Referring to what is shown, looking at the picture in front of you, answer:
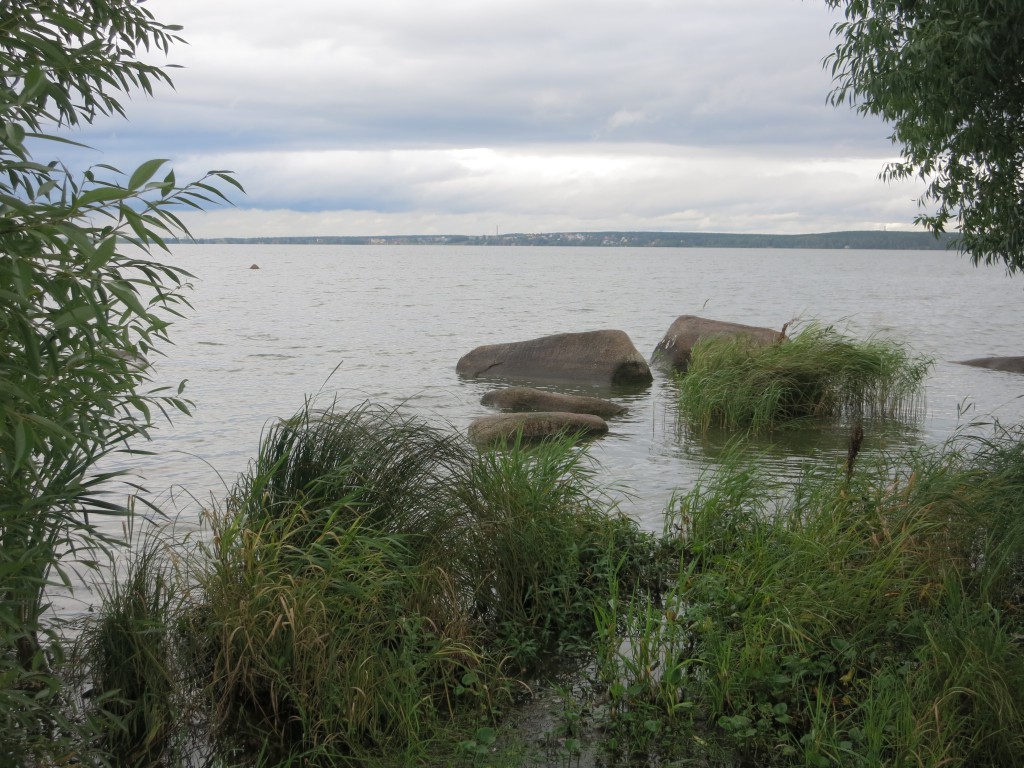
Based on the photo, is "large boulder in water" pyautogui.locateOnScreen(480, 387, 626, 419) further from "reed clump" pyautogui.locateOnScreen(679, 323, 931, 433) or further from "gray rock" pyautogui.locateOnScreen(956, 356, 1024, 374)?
"gray rock" pyautogui.locateOnScreen(956, 356, 1024, 374)

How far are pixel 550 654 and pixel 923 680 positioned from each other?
2.03 m

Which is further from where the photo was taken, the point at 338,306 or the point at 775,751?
the point at 338,306

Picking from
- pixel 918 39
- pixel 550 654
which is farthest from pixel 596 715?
pixel 918 39

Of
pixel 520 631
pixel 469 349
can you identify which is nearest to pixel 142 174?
pixel 520 631

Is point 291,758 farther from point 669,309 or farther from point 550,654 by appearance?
point 669,309

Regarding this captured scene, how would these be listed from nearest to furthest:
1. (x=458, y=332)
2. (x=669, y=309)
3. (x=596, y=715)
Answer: (x=596, y=715) < (x=458, y=332) < (x=669, y=309)

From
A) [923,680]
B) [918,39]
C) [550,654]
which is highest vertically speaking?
Answer: [918,39]

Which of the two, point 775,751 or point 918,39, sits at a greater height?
point 918,39

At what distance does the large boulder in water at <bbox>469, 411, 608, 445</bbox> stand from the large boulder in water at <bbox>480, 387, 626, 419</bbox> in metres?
1.25

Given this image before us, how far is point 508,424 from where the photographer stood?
10.9 m

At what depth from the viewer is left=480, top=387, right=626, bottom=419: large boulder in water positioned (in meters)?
14.0

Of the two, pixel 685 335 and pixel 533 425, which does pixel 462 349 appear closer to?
pixel 685 335

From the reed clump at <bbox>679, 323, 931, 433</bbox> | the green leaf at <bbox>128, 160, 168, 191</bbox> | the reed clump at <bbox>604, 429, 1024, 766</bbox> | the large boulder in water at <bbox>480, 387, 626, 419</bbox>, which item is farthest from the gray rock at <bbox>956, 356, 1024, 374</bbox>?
the green leaf at <bbox>128, 160, 168, 191</bbox>

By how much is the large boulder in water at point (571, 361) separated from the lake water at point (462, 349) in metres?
0.56
